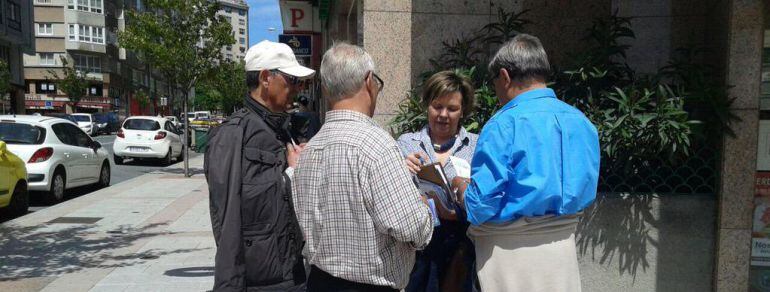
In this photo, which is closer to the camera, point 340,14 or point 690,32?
point 690,32

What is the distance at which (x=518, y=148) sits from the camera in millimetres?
2348

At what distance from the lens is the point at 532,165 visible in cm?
234

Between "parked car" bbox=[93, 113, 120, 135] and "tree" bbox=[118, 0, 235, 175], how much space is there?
2759 centimetres

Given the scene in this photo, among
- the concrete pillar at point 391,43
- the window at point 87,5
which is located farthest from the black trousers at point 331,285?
the window at point 87,5

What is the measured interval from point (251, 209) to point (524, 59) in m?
1.33

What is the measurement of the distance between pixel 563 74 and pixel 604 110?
61cm

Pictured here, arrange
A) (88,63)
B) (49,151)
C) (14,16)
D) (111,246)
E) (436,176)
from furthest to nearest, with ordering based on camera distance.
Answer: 1. (88,63)
2. (14,16)
3. (49,151)
4. (111,246)
5. (436,176)

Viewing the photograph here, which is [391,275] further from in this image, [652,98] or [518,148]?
[652,98]

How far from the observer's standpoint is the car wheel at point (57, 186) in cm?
1074

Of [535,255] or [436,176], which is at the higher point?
[436,176]

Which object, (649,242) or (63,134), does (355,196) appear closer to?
(649,242)

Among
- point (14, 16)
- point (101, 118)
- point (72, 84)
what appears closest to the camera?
point (14, 16)

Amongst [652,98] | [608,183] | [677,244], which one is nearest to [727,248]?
[677,244]

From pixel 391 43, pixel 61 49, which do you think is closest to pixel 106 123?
pixel 61 49
